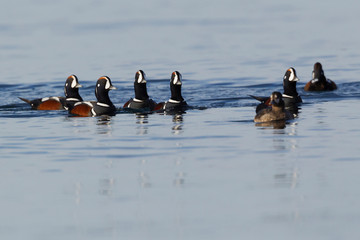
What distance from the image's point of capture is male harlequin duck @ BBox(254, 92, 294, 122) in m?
21.8

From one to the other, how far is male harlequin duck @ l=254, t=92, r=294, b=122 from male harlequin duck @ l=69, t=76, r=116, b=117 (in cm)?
472

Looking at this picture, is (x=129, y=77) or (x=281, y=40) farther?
(x=281, y=40)

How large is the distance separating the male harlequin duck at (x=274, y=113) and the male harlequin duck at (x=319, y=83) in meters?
6.70

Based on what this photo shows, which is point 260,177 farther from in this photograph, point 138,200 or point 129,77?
point 129,77

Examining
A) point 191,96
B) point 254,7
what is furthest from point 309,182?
point 254,7

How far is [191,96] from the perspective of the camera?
96.7 feet

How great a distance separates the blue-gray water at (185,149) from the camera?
39.8ft

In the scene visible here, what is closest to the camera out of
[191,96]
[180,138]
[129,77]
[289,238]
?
[289,238]

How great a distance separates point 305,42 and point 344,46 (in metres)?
2.90

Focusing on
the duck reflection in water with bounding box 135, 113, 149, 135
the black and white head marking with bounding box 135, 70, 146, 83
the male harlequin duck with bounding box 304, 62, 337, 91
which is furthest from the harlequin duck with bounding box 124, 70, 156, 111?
the male harlequin duck with bounding box 304, 62, 337, 91

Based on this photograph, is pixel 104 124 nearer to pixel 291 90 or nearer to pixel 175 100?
pixel 175 100

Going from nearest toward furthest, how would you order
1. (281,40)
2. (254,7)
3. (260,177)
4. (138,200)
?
(138,200), (260,177), (281,40), (254,7)

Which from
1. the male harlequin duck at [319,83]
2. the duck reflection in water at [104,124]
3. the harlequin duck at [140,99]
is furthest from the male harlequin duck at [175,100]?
the male harlequin duck at [319,83]

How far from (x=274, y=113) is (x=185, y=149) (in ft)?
16.8
